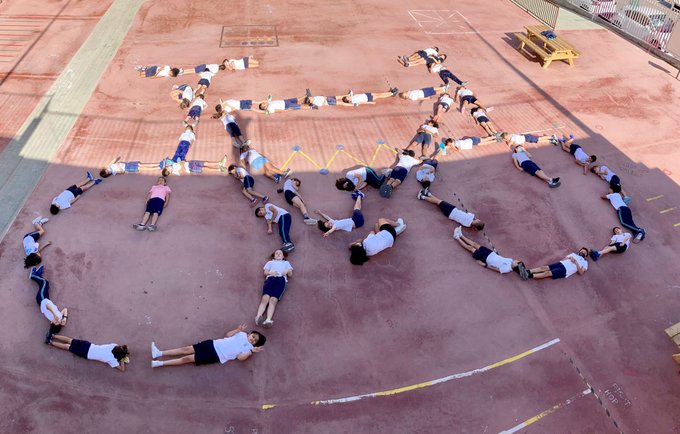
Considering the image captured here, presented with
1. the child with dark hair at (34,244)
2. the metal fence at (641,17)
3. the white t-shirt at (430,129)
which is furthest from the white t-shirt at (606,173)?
the child with dark hair at (34,244)

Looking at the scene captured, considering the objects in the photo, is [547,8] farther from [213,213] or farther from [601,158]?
[213,213]

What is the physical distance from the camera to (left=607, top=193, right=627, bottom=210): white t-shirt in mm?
13375

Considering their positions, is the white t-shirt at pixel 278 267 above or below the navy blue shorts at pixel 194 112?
below

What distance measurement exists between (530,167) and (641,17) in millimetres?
13874

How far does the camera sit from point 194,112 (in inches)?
596

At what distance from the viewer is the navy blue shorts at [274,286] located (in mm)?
10359

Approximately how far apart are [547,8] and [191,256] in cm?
2214

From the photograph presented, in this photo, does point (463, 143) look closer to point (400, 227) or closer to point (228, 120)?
point (400, 227)

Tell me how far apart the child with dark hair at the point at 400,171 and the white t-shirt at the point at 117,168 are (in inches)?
282

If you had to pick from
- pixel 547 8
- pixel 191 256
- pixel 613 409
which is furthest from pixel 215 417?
pixel 547 8

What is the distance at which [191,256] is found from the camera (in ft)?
37.3

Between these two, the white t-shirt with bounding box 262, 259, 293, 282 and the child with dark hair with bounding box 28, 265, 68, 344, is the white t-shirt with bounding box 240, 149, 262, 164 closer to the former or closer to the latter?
the white t-shirt with bounding box 262, 259, 293, 282

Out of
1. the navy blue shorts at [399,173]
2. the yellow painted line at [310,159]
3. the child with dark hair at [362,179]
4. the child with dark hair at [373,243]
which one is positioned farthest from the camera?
the yellow painted line at [310,159]

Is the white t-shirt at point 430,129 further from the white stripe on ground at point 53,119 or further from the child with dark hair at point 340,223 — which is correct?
the white stripe on ground at point 53,119
